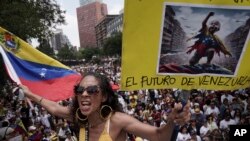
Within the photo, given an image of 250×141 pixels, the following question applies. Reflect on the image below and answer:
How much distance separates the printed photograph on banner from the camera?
10.0ft

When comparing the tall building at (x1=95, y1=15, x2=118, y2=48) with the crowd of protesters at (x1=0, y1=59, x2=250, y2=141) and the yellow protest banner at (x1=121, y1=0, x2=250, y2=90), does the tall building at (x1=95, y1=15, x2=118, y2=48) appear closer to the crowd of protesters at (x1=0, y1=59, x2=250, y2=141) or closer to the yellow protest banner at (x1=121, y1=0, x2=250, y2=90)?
the crowd of protesters at (x1=0, y1=59, x2=250, y2=141)

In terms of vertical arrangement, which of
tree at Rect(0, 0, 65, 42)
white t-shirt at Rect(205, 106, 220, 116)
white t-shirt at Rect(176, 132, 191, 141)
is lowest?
white t-shirt at Rect(205, 106, 220, 116)

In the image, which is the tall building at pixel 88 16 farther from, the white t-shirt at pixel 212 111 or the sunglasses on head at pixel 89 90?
the sunglasses on head at pixel 89 90

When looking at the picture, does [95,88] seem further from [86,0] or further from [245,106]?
[86,0]

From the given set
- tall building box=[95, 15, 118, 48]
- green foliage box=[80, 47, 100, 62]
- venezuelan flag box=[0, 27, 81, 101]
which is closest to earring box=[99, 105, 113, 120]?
venezuelan flag box=[0, 27, 81, 101]

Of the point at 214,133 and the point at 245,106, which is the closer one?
the point at 214,133

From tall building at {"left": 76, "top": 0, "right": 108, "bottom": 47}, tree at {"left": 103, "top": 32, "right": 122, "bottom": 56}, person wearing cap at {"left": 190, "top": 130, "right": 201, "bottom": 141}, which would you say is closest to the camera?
person wearing cap at {"left": 190, "top": 130, "right": 201, "bottom": 141}

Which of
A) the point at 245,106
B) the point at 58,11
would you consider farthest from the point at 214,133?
the point at 58,11

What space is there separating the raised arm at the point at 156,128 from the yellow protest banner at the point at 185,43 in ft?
0.99

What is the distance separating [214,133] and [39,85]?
5657mm

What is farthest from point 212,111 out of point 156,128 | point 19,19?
point 156,128

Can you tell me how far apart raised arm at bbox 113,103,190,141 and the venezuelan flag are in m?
2.37

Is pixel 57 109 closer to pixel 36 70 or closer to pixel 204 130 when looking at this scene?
pixel 36 70

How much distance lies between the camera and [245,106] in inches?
497
